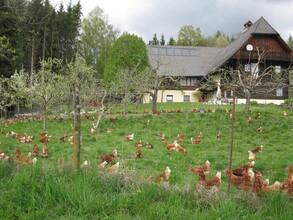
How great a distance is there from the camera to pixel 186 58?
4309 centimetres

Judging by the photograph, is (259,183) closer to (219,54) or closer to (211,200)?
(211,200)

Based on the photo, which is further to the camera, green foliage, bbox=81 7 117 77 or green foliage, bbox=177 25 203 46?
green foliage, bbox=177 25 203 46

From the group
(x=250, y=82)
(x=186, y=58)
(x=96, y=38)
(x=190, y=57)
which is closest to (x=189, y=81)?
(x=186, y=58)

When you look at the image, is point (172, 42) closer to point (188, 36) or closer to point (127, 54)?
point (188, 36)

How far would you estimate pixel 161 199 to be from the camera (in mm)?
4047

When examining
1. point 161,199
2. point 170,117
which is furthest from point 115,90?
point 161,199

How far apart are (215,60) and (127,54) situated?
649 inches

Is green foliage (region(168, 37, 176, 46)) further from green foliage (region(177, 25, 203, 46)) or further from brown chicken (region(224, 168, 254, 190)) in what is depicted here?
brown chicken (region(224, 168, 254, 190))

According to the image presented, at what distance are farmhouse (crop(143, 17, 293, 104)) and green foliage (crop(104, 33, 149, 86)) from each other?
2.38m

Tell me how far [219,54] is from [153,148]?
3684cm

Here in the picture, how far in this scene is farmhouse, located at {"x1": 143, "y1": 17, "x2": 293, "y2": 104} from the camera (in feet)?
111

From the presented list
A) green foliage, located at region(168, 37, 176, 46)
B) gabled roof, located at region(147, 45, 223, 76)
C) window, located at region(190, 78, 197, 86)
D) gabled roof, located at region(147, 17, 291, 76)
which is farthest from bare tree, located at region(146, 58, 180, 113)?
green foliage, located at region(168, 37, 176, 46)

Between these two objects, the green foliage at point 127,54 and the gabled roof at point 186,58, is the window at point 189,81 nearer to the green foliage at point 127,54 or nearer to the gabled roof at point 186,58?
the gabled roof at point 186,58

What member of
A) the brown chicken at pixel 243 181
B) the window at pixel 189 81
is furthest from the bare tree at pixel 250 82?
the window at pixel 189 81
